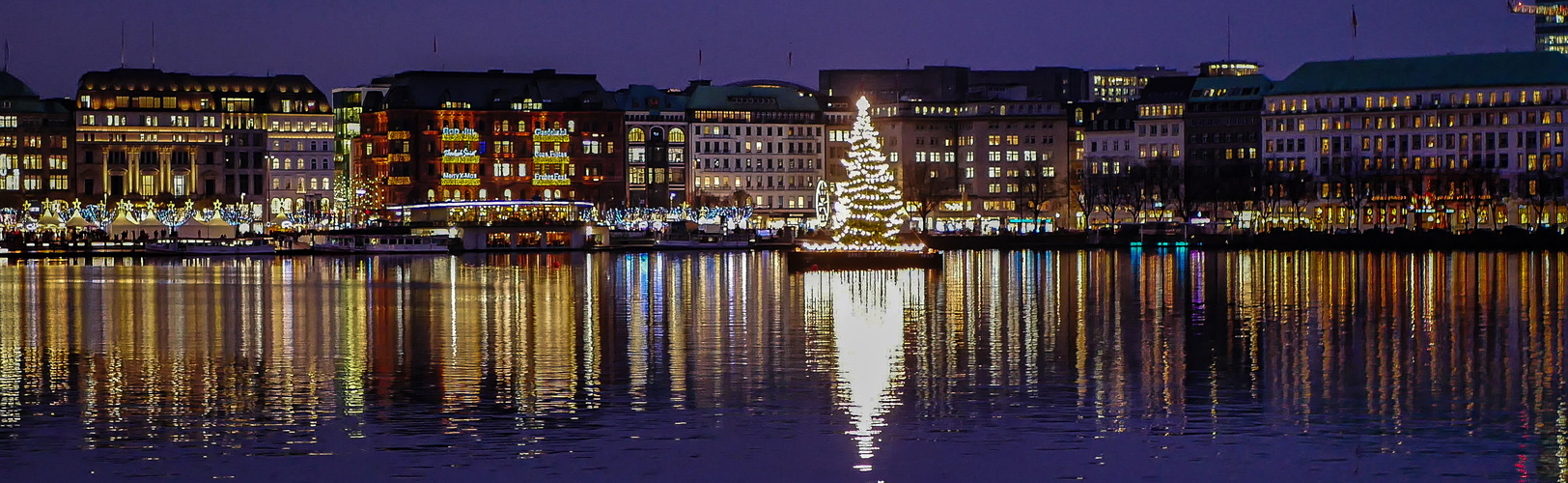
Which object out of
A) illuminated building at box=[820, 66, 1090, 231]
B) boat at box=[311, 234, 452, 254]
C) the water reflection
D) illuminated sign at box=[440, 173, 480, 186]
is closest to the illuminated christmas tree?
the water reflection

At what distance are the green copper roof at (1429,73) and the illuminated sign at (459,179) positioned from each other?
198ft

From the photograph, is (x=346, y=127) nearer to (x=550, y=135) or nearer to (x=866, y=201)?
(x=550, y=135)

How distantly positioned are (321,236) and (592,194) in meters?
37.4

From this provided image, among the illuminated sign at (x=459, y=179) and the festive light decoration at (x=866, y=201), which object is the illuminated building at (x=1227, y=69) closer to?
the illuminated sign at (x=459, y=179)

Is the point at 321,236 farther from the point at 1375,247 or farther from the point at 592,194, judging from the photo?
the point at 1375,247

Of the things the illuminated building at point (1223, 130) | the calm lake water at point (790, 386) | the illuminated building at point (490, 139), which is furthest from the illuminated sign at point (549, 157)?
the calm lake water at point (790, 386)

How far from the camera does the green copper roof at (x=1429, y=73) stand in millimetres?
145625

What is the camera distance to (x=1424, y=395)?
1117 inches

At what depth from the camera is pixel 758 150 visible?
173 m

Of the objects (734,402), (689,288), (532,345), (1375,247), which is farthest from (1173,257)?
(734,402)

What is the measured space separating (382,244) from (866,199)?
180 feet

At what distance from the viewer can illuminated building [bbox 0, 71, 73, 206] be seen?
533 ft

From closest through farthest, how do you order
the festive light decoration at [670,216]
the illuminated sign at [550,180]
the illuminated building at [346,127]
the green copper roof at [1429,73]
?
the green copper roof at [1429,73], the festive light decoration at [670,216], the illuminated sign at [550,180], the illuminated building at [346,127]

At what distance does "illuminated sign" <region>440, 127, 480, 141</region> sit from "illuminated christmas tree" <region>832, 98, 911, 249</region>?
83.2 metres
